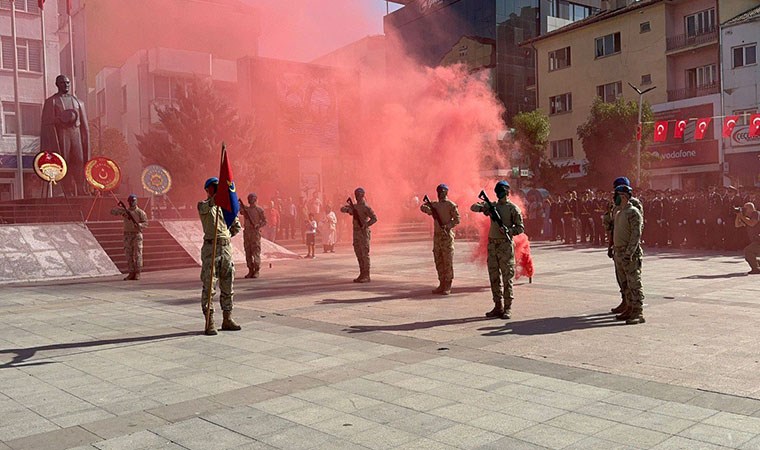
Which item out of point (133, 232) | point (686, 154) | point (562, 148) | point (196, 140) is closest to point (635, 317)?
point (133, 232)

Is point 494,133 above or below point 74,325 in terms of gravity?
above

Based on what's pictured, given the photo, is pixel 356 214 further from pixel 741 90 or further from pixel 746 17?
pixel 746 17

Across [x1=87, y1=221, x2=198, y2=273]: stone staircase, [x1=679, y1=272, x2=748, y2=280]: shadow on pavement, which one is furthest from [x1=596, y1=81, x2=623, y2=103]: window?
[x1=87, y1=221, x2=198, y2=273]: stone staircase

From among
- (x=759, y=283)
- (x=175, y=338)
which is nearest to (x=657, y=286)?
(x=759, y=283)

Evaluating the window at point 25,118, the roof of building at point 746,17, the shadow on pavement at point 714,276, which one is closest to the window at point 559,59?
the roof of building at point 746,17

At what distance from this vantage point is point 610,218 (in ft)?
32.5

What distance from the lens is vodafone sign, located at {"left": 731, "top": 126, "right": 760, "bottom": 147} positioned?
1282 inches

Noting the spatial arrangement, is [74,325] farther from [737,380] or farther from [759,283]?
[759,283]

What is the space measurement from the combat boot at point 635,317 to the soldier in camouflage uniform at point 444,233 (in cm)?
388

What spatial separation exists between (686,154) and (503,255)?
99.7 feet

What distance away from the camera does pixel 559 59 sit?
4450 centimetres

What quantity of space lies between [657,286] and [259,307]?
7462mm

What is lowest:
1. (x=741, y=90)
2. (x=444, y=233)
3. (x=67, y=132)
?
(x=444, y=233)

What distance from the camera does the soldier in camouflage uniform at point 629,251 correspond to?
875 centimetres
